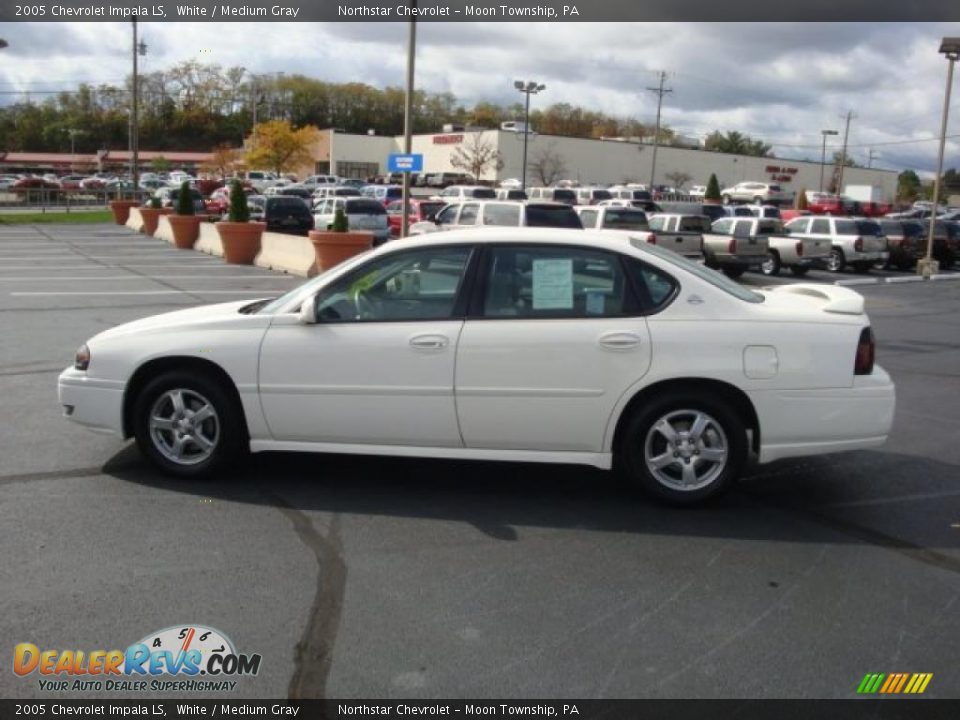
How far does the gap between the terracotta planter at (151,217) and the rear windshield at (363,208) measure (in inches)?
373

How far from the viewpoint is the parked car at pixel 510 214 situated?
62.8ft

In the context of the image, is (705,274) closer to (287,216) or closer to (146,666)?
(146,666)

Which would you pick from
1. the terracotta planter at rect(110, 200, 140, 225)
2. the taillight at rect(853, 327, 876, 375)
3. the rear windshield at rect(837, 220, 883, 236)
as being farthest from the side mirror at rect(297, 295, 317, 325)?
the terracotta planter at rect(110, 200, 140, 225)

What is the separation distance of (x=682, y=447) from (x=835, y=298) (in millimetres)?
1424

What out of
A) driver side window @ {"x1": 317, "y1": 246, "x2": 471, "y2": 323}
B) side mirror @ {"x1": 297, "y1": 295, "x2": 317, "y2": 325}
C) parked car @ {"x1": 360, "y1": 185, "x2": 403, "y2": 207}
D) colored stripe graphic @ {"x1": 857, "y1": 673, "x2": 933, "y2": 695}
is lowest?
colored stripe graphic @ {"x1": 857, "y1": 673, "x2": 933, "y2": 695}

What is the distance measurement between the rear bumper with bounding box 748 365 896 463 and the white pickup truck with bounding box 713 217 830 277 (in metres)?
19.7

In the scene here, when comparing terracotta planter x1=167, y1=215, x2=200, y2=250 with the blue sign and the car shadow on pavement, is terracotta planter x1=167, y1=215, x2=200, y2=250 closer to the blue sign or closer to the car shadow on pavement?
the blue sign

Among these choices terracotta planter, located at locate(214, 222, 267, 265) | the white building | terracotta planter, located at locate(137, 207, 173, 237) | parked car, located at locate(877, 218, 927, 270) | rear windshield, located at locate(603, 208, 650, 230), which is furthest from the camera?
the white building

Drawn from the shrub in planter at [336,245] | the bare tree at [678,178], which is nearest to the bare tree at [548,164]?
the bare tree at [678,178]

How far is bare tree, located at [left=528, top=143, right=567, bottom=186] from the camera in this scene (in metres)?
82.1

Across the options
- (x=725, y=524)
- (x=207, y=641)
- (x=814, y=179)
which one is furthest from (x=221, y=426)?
(x=814, y=179)

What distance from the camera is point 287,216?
96.7 ft

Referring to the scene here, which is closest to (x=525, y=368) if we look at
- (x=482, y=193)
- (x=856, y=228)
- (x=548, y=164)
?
(x=856, y=228)
